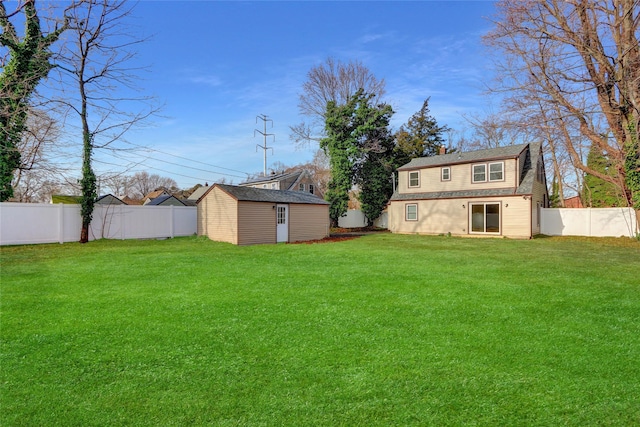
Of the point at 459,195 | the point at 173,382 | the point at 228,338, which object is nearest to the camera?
the point at 173,382

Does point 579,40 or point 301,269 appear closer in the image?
point 301,269

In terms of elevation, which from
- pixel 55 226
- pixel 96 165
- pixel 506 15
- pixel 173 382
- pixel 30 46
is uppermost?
pixel 506 15

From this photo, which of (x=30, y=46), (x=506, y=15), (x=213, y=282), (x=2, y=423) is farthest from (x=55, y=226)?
(x=506, y=15)

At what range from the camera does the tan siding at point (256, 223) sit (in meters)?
15.6

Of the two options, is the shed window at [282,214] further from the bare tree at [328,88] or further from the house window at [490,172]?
the bare tree at [328,88]

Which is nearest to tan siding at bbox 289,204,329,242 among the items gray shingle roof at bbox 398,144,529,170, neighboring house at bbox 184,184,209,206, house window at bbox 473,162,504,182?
gray shingle roof at bbox 398,144,529,170

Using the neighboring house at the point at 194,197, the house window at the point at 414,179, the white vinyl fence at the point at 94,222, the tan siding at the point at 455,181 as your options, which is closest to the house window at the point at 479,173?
the tan siding at the point at 455,181

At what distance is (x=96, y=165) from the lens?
52.7 feet

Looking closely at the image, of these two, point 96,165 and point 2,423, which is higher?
point 96,165

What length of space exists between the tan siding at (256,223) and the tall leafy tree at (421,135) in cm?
1772

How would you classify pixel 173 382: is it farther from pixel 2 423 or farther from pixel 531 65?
pixel 531 65

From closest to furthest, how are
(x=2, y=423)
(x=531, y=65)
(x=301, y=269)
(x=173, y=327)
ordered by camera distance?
(x=2, y=423) → (x=173, y=327) → (x=301, y=269) → (x=531, y=65)

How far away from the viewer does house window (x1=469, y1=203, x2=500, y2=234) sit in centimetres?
1941

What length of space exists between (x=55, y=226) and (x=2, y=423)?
15.1 meters
